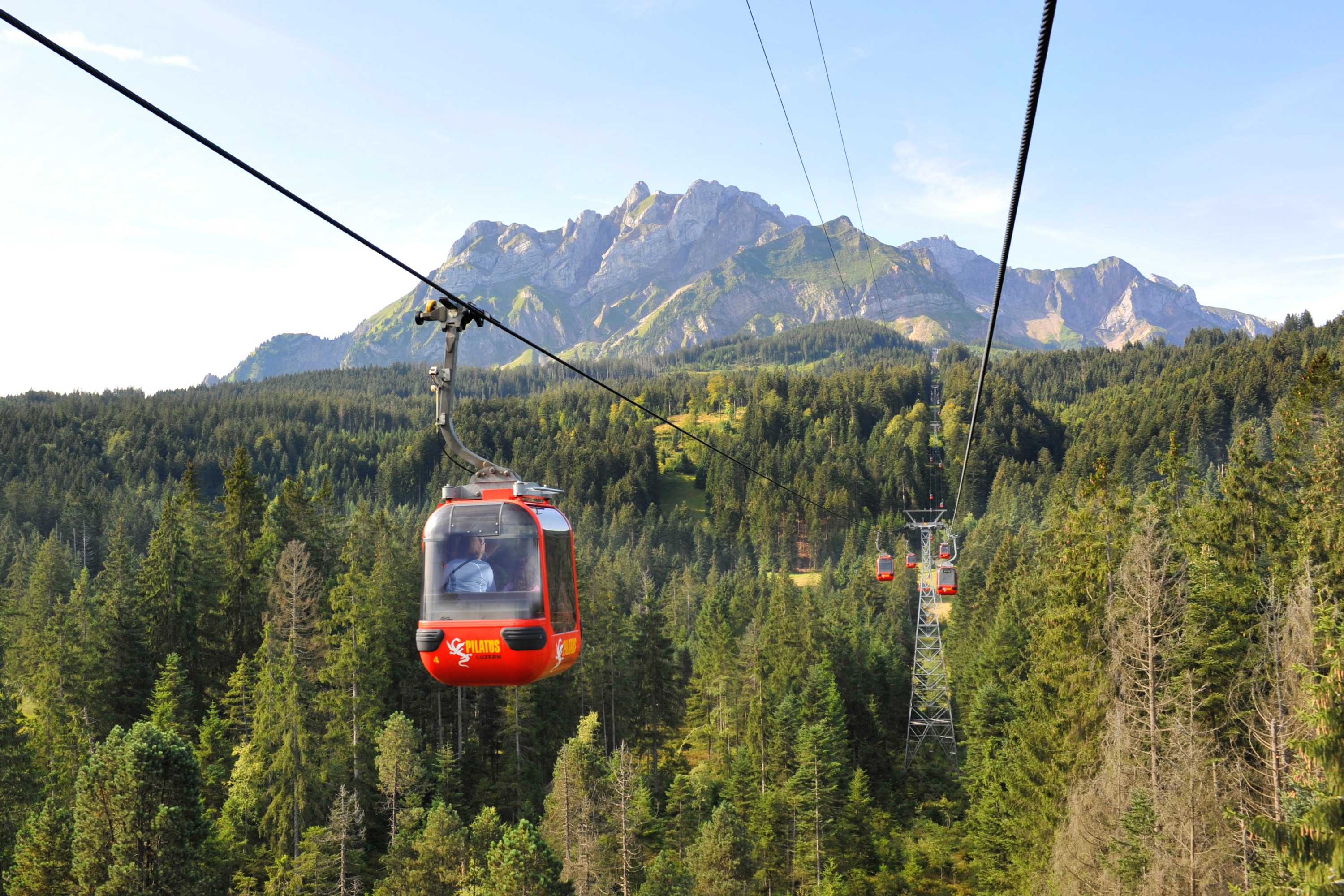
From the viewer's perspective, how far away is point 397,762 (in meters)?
37.3

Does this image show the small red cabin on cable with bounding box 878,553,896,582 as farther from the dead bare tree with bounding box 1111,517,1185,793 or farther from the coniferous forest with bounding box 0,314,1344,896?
the dead bare tree with bounding box 1111,517,1185,793

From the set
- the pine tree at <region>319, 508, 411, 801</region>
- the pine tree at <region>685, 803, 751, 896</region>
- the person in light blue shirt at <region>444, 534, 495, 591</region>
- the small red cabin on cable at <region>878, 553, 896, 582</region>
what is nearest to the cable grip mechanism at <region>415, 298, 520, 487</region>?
the person in light blue shirt at <region>444, 534, 495, 591</region>

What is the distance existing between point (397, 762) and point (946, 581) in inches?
1034

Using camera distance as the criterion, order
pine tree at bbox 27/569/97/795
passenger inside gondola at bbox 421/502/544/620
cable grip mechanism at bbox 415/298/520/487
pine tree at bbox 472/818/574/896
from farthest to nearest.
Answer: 1. pine tree at bbox 27/569/97/795
2. pine tree at bbox 472/818/574/896
3. passenger inside gondola at bbox 421/502/544/620
4. cable grip mechanism at bbox 415/298/520/487

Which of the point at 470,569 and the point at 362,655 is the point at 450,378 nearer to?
the point at 470,569

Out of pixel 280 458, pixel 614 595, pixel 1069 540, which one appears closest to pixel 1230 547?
pixel 1069 540

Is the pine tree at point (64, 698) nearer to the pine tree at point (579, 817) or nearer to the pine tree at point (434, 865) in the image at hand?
the pine tree at point (434, 865)

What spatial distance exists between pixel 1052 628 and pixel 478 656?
92.6 feet

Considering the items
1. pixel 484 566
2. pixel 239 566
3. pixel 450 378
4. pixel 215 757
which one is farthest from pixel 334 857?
pixel 450 378

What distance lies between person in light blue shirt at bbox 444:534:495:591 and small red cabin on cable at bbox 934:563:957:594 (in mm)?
31781

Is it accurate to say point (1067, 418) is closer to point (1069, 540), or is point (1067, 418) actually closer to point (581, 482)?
point (581, 482)

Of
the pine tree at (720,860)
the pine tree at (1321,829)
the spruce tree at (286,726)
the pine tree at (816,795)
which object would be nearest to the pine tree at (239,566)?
the spruce tree at (286,726)

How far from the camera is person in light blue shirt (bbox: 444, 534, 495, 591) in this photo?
10930 millimetres

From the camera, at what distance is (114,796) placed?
26.3 metres
